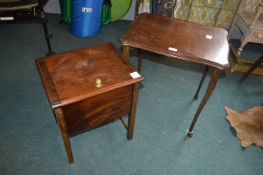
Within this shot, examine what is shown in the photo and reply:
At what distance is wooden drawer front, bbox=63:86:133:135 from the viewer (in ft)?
3.89

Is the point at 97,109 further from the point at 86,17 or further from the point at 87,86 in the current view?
the point at 86,17

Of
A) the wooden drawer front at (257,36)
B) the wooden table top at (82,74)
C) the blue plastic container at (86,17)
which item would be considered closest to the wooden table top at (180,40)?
the wooden table top at (82,74)

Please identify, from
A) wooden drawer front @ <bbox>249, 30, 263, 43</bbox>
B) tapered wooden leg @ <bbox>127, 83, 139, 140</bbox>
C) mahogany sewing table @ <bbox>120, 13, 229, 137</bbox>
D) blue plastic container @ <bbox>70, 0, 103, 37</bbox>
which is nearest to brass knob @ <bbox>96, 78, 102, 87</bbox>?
tapered wooden leg @ <bbox>127, 83, 139, 140</bbox>

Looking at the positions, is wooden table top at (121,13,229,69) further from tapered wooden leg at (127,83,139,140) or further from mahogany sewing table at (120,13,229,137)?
tapered wooden leg at (127,83,139,140)

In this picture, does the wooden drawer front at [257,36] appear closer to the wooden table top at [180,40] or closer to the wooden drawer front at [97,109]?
the wooden table top at [180,40]

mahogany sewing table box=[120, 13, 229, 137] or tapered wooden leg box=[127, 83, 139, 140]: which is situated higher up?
mahogany sewing table box=[120, 13, 229, 137]

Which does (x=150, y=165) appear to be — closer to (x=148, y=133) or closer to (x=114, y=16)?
(x=148, y=133)

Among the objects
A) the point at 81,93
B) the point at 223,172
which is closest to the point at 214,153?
the point at 223,172

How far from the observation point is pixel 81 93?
1.12 m

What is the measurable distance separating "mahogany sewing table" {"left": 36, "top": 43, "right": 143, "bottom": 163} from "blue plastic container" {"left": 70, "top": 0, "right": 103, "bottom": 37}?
133 centimetres

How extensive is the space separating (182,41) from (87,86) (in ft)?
2.47

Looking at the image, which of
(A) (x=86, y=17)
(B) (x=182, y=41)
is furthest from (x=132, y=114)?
(A) (x=86, y=17)

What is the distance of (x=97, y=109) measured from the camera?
1274 millimetres

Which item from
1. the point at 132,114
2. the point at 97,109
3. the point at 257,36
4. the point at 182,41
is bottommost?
the point at 132,114
